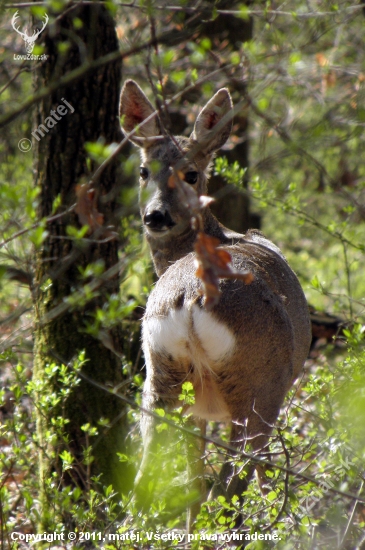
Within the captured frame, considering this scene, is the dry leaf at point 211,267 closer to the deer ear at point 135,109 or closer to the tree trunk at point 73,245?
the tree trunk at point 73,245

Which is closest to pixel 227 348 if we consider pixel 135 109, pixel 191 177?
pixel 191 177

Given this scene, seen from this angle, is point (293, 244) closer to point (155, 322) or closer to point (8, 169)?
point (8, 169)

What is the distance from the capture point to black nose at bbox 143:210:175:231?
461cm

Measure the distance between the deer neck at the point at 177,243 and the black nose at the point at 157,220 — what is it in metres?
0.33

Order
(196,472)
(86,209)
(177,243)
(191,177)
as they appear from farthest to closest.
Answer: (191,177)
(177,243)
(196,472)
(86,209)

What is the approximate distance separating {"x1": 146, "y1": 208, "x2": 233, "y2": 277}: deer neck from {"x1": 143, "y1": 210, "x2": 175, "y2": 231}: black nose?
0.33 metres

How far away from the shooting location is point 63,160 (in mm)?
4797

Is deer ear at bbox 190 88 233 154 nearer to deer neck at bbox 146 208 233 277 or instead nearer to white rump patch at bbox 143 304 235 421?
deer neck at bbox 146 208 233 277

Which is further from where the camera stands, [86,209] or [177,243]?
[177,243]

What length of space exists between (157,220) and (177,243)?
42 centimetres

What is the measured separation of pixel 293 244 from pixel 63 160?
9366 millimetres

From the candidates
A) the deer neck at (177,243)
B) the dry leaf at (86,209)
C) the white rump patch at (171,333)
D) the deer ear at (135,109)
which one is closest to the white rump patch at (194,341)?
the white rump patch at (171,333)

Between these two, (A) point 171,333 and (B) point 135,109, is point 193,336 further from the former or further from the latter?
(B) point 135,109

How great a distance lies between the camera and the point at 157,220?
462 cm
